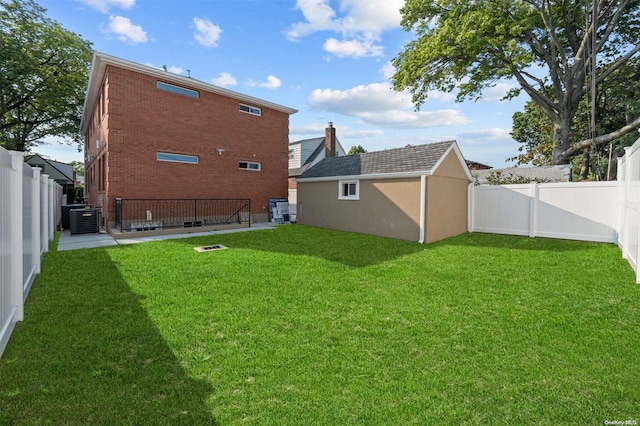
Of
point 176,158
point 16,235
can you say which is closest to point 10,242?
point 16,235

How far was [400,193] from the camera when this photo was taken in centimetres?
1070

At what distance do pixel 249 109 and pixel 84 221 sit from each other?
8.44 metres

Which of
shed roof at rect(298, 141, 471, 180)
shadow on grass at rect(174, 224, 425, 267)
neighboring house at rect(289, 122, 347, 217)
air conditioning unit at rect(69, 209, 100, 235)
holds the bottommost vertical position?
shadow on grass at rect(174, 224, 425, 267)

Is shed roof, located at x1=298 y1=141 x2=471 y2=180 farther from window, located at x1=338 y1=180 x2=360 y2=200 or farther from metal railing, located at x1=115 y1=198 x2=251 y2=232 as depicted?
metal railing, located at x1=115 y1=198 x2=251 y2=232

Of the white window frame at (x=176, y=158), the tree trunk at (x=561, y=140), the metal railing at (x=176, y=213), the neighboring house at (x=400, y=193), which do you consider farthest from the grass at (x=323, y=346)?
the tree trunk at (x=561, y=140)

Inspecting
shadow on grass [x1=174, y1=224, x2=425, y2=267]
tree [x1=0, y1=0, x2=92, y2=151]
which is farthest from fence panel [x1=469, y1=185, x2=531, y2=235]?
tree [x1=0, y1=0, x2=92, y2=151]

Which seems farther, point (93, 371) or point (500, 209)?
point (500, 209)

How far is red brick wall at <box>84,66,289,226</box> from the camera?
11.5 m

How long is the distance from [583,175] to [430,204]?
12890mm

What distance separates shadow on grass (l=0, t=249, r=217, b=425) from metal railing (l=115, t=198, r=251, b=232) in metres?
7.47

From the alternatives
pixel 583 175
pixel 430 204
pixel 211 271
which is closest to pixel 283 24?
pixel 430 204

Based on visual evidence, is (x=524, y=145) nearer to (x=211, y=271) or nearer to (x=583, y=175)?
(x=583, y=175)

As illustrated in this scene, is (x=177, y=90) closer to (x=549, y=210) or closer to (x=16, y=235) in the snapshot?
(x=16, y=235)

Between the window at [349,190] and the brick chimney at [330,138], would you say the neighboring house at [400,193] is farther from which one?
the brick chimney at [330,138]
